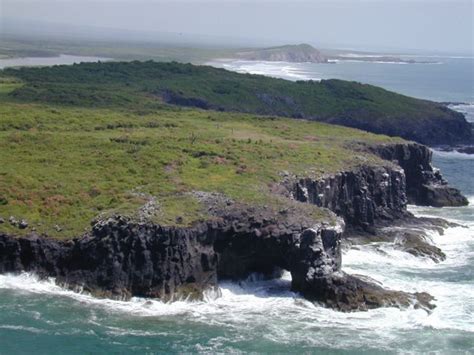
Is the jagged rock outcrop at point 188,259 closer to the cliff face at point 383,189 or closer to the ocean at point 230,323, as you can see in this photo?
the ocean at point 230,323

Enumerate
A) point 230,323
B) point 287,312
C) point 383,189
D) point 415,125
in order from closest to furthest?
point 230,323 < point 287,312 < point 383,189 < point 415,125

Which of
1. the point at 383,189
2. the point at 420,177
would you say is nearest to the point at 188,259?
the point at 383,189

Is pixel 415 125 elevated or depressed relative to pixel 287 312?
elevated

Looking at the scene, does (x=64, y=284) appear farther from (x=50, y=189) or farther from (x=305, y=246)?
(x=305, y=246)

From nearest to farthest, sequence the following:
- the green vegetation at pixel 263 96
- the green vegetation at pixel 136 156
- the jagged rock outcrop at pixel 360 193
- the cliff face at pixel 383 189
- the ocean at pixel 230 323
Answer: the ocean at pixel 230 323 → the green vegetation at pixel 136 156 → the jagged rock outcrop at pixel 360 193 → the cliff face at pixel 383 189 → the green vegetation at pixel 263 96

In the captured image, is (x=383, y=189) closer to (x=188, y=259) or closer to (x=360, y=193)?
(x=360, y=193)

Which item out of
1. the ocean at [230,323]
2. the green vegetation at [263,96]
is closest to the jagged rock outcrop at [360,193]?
the ocean at [230,323]
